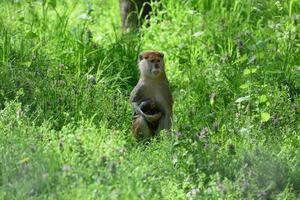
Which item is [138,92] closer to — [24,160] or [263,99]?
[263,99]

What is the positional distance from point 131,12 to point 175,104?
6.27ft

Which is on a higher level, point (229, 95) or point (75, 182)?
point (75, 182)

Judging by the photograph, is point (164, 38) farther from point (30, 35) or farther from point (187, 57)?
point (30, 35)

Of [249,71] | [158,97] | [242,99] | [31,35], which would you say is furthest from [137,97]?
[31,35]

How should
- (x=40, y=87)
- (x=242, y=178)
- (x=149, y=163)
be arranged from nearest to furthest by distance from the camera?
(x=242, y=178) < (x=149, y=163) < (x=40, y=87)

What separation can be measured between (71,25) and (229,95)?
2.30 meters

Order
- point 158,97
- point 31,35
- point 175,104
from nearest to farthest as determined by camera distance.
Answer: point 158,97 → point 175,104 → point 31,35

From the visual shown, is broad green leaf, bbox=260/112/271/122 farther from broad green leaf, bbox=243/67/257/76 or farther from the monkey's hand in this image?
the monkey's hand

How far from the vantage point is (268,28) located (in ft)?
29.0

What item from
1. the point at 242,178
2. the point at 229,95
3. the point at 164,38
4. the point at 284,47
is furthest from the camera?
the point at 164,38

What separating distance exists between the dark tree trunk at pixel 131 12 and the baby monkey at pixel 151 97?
8.02 feet

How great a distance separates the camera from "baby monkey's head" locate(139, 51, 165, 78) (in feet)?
23.1

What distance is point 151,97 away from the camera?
714 centimetres

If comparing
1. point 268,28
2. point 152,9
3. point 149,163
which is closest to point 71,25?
point 152,9
